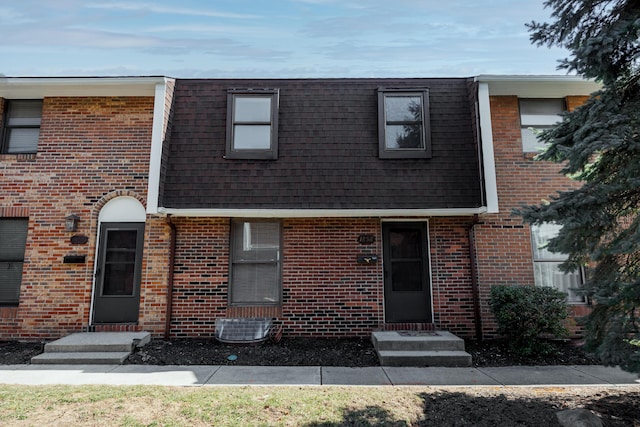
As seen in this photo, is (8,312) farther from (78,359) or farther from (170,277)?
(170,277)

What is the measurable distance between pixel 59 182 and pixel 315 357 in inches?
249

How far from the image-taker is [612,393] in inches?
174

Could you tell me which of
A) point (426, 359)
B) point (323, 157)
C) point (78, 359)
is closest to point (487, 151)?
point (323, 157)

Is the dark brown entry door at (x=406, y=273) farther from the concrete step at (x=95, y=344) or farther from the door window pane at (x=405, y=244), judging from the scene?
the concrete step at (x=95, y=344)

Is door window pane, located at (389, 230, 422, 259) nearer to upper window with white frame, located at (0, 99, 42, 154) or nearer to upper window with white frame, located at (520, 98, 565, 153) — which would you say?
upper window with white frame, located at (520, 98, 565, 153)

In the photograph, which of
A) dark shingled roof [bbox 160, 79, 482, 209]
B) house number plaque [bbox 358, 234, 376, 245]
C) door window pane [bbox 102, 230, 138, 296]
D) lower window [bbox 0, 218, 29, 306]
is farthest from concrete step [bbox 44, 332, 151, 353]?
house number plaque [bbox 358, 234, 376, 245]

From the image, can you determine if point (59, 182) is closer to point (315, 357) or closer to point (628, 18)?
point (315, 357)

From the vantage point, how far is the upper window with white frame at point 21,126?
7.80m

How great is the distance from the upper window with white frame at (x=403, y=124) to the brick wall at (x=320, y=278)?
58.8 inches

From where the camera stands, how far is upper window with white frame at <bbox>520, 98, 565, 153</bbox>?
7805 mm

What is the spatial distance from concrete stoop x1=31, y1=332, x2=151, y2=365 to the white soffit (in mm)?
8338

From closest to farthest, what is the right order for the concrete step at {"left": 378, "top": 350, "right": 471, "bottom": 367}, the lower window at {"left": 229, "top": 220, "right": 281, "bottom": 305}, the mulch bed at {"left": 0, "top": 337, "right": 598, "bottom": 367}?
the concrete step at {"left": 378, "top": 350, "right": 471, "bottom": 367} < the mulch bed at {"left": 0, "top": 337, "right": 598, "bottom": 367} < the lower window at {"left": 229, "top": 220, "right": 281, "bottom": 305}

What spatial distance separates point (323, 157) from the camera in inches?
293

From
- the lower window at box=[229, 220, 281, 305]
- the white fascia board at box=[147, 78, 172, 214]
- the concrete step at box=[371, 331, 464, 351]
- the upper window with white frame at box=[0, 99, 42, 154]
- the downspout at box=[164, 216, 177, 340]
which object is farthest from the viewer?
the upper window with white frame at box=[0, 99, 42, 154]
